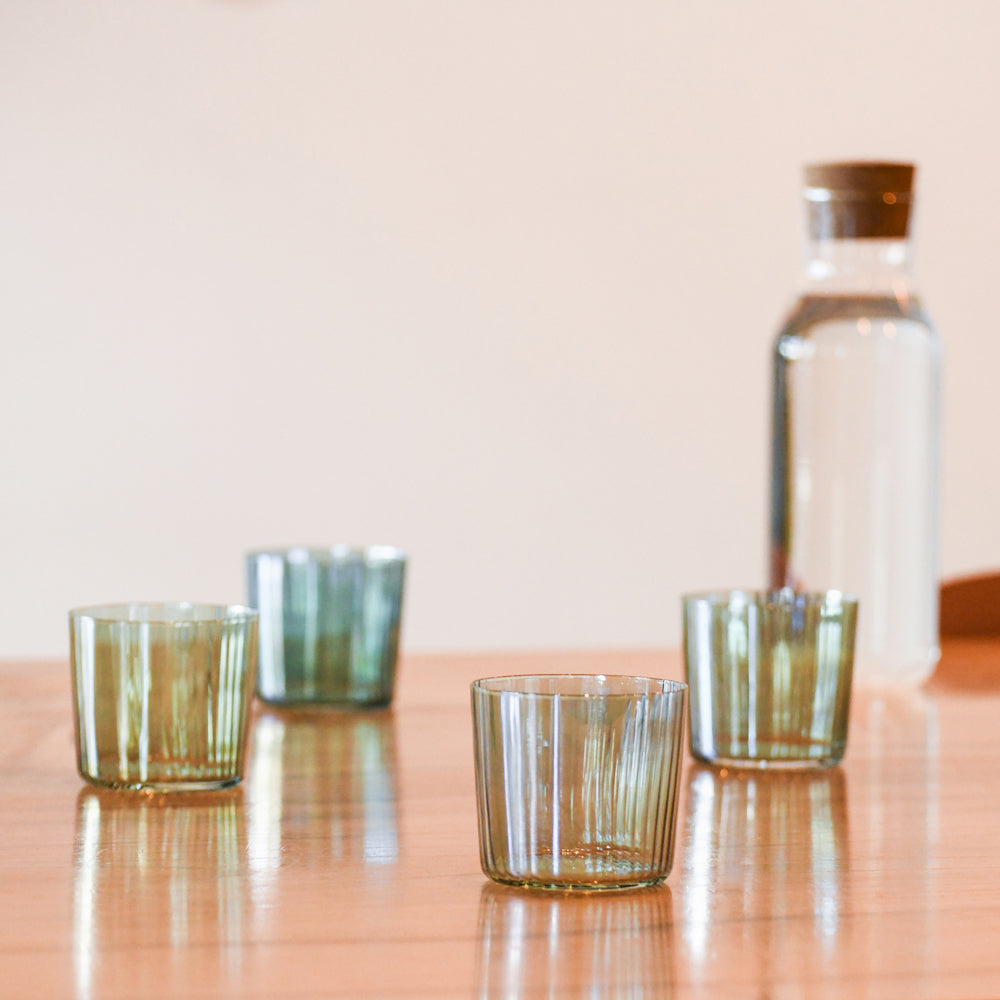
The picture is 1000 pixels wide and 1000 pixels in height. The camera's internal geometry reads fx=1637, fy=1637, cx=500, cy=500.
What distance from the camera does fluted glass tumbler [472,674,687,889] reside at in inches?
21.6

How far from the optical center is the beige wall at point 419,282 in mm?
2924

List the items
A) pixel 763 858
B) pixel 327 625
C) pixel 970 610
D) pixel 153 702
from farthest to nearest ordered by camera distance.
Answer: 1. pixel 970 610
2. pixel 327 625
3. pixel 153 702
4. pixel 763 858

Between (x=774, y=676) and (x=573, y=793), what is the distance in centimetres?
26

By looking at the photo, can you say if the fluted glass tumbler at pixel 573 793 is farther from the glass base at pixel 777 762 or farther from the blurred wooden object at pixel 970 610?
the blurred wooden object at pixel 970 610

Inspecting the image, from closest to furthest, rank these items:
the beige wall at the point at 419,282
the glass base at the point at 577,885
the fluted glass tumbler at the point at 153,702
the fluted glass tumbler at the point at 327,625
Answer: the glass base at the point at 577,885
the fluted glass tumbler at the point at 153,702
the fluted glass tumbler at the point at 327,625
the beige wall at the point at 419,282

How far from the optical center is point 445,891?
0.55 meters

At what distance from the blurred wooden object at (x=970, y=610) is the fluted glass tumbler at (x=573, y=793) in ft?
3.14

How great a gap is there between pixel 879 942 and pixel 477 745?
0.15 metres

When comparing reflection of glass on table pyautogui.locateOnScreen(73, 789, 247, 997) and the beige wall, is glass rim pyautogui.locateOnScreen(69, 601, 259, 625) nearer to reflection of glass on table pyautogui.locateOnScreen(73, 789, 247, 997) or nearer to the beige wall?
reflection of glass on table pyautogui.locateOnScreen(73, 789, 247, 997)

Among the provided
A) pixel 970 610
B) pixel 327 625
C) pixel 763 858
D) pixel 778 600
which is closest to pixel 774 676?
pixel 778 600

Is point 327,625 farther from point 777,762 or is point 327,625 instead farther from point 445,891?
point 445,891

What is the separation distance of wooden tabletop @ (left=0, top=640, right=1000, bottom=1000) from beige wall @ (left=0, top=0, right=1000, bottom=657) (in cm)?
216

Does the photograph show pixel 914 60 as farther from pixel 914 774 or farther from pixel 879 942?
pixel 879 942

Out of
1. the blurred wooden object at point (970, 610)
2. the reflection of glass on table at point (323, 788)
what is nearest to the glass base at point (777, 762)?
the reflection of glass on table at point (323, 788)
